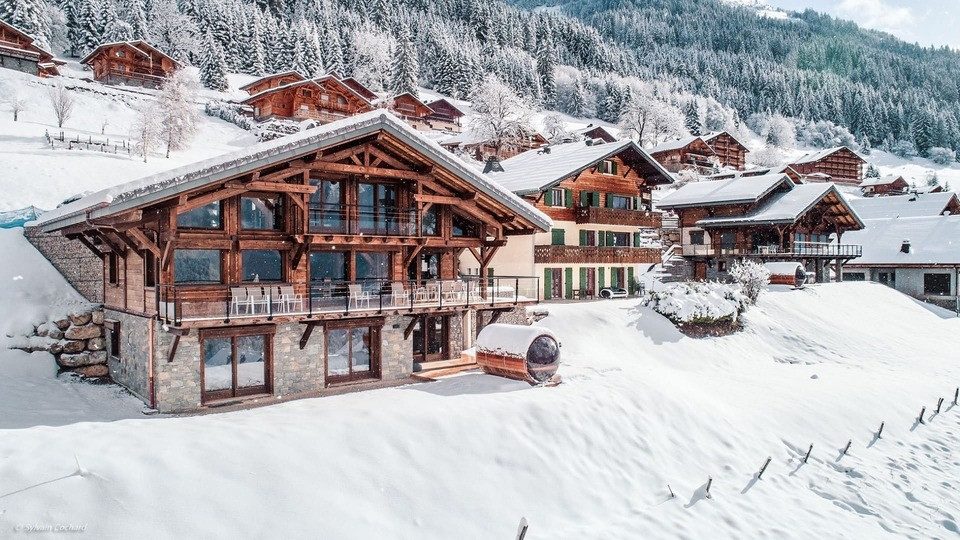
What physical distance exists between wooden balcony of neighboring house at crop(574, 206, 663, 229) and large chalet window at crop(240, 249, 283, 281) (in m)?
20.3

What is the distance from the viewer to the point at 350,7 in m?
138

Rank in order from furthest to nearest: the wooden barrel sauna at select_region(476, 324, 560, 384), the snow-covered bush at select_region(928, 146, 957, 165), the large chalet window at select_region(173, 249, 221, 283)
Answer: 1. the snow-covered bush at select_region(928, 146, 957, 165)
2. the wooden barrel sauna at select_region(476, 324, 560, 384)
3. the large chalet window at select_region(173, 249, 221, 283)

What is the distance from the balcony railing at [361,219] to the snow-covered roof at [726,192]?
107 feet

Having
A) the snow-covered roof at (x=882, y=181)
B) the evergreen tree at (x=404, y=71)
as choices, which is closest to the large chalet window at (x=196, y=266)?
the evergreen tree at (x=404, y=71)

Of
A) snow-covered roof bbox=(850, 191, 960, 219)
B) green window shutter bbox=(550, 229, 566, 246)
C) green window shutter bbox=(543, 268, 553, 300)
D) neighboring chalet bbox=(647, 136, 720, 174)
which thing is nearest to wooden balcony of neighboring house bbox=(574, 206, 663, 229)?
green window shutter bbox=(550, 229, 566, 246)

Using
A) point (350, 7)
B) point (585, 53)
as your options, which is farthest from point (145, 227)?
point (585, 53)

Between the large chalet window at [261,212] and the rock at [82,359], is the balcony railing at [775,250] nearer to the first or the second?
the large chalet window at [261,212]

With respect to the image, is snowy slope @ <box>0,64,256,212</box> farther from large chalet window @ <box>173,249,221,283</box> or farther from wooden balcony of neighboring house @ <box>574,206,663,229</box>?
wooden balcony of neighboring house @ <box>574,206,663,229</box>

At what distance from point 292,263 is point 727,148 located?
298ft

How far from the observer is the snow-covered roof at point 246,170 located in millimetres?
15281

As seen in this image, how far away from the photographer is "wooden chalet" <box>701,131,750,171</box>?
9350 centimetres

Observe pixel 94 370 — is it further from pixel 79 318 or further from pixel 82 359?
pixel 79 318

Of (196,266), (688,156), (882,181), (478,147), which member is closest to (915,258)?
(688,156)

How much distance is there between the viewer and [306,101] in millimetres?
68625
